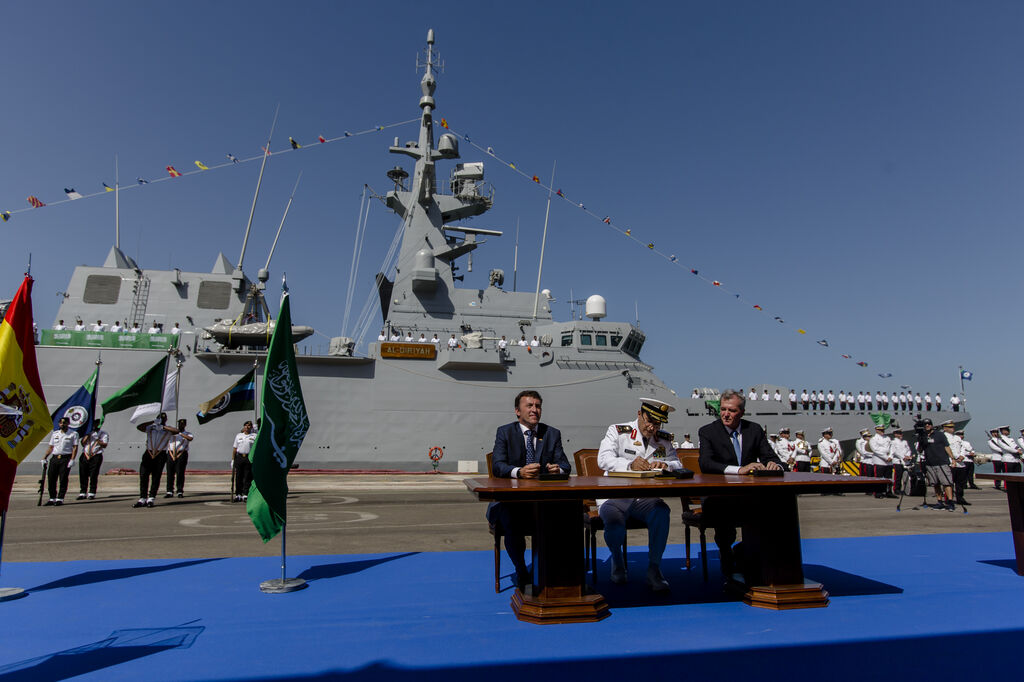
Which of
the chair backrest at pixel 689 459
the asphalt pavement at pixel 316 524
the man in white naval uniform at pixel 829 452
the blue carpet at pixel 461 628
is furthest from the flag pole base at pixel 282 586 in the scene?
the man in white naval uniform at pixel 829 452

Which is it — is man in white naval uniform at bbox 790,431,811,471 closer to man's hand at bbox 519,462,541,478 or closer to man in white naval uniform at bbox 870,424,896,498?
man in white naval uniform at bbox 870,424,896,498

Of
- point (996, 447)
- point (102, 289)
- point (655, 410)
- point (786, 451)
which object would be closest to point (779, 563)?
point (655, 410)

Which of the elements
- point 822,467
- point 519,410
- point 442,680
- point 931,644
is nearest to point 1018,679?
point 931,644

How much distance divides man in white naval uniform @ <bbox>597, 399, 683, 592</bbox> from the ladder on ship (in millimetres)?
21624

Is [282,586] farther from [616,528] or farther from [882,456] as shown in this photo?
[882,456]

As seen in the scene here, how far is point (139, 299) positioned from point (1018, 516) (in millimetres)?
24334

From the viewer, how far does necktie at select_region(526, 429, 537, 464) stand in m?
4.16

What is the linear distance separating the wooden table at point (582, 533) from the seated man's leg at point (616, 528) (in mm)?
538

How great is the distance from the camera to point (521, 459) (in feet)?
13.6

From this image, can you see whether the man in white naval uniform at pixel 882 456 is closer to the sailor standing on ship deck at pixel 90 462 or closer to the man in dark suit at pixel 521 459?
the man in dark suit at pixel 521 459

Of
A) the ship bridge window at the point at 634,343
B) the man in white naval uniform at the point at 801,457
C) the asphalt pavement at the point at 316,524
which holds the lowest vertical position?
the asphalt pavement at the point at 316,524

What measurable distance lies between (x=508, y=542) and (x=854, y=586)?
2.49 m

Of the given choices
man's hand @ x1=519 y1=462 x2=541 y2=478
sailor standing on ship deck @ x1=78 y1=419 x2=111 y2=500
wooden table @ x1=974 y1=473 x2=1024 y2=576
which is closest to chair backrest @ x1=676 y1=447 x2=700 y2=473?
wooden table @ x1=974 y1=473 x2=1024 y2=576

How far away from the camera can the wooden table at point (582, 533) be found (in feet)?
10.5
